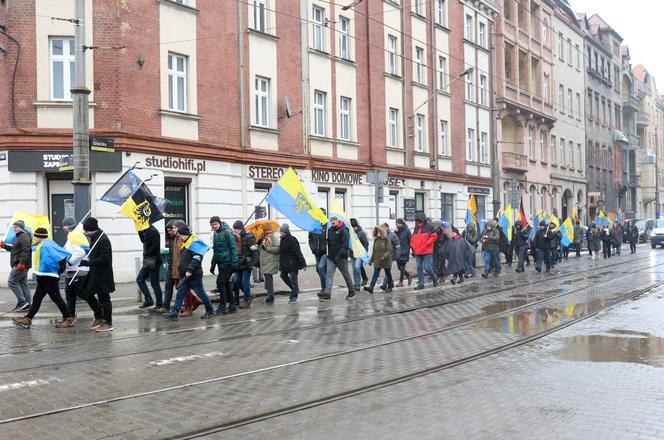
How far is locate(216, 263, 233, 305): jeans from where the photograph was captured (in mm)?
12531

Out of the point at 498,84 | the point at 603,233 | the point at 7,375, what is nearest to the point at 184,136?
the point at 7,375

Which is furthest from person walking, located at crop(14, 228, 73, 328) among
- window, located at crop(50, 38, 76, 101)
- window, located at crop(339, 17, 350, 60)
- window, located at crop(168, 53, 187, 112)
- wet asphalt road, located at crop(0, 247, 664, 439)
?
window, located at crop(339, 17, 350, 60)

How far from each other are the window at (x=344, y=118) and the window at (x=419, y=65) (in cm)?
584

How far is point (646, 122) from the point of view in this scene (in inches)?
2923

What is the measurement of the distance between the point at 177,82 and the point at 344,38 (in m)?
9.28

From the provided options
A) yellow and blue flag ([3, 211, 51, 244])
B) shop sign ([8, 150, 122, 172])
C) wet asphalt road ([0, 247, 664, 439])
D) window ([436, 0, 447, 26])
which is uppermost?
window ([436, 0, 447, 26])

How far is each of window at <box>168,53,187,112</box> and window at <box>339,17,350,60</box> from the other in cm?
831

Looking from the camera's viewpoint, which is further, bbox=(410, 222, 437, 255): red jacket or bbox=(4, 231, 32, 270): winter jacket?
bbox=(410, 222, 437, 255): red jacket

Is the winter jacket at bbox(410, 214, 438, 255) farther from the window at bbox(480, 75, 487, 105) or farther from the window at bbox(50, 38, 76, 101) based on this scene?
the window at bbox(480, 75, 487, 105)

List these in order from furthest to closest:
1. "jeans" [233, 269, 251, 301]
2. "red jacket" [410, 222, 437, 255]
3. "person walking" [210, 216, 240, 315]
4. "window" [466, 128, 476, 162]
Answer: "window" [466, 128, 476, 162] < "red jacket" [410, 222, 437, 255] < "jeans" [233, 269, 251, 301] < "person walking" [210, 216, 240, 315]

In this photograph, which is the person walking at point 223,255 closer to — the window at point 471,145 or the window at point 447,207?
the window at point 447,207

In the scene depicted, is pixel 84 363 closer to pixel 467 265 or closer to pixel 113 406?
pixel 113 406

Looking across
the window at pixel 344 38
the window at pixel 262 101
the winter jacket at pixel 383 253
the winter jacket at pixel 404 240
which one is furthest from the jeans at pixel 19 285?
the window at pixel 344 38

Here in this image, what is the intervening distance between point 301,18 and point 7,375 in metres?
19.6
